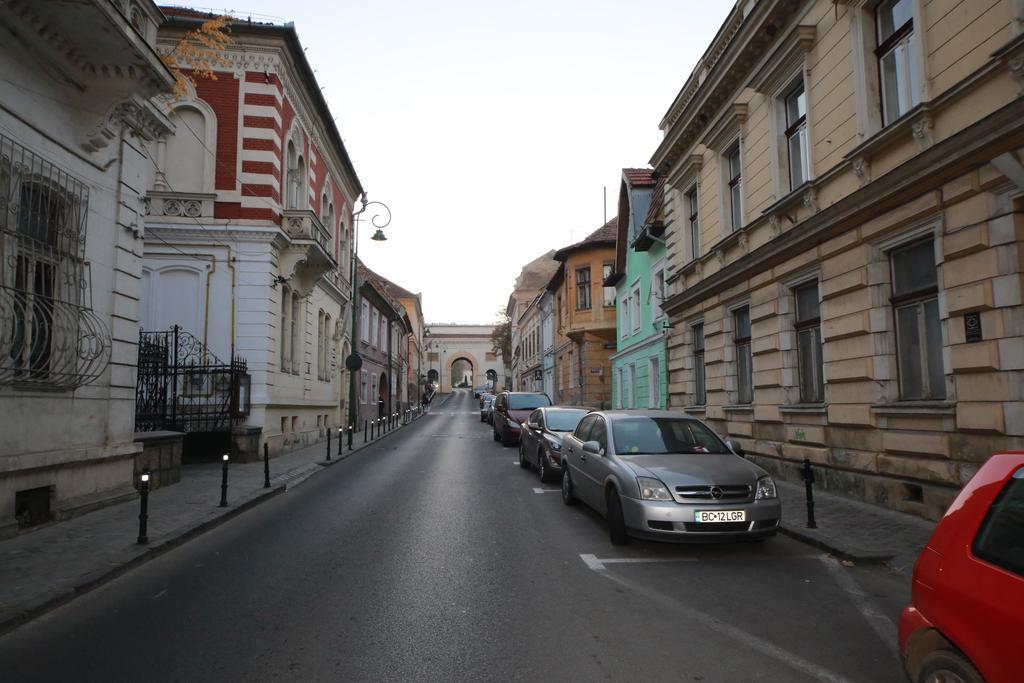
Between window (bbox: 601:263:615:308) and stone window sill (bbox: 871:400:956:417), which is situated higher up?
window (bbox: 601:263:615:308)

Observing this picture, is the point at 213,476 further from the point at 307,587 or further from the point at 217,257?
the point at 307,587

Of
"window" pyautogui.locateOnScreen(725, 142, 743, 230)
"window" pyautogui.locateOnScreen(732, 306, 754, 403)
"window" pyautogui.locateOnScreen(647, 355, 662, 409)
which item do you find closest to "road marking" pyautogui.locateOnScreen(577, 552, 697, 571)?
"window" pyautogui.locateOnScreen(732, 306, 754, 403)

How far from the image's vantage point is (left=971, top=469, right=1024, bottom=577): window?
2672 millimetres

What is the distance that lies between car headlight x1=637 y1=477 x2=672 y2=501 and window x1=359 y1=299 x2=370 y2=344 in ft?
87.9

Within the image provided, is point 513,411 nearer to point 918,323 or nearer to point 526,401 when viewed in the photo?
point 526,401

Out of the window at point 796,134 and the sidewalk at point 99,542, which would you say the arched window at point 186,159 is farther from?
the window at point 796,134

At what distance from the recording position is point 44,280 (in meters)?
8.75

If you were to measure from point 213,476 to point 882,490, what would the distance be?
12.2 metres

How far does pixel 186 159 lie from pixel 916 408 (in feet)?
58.7

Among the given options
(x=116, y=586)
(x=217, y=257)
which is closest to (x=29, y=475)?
(x=116, y=586)

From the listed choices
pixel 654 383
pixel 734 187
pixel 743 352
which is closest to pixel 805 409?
pixel 743 352

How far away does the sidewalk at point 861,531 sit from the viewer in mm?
6734

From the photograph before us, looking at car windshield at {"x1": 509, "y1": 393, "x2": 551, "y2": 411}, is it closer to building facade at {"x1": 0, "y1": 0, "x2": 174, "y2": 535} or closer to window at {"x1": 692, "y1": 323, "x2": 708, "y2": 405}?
window at {"x1": 692, "y1": 323, "x2": 708, "y2": 405}

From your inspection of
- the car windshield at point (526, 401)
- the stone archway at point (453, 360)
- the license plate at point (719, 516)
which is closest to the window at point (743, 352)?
the license plate at point (719, 516)
